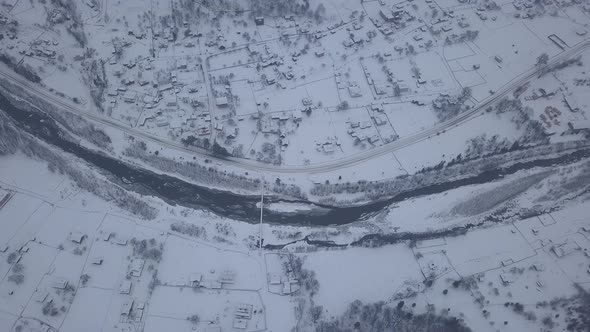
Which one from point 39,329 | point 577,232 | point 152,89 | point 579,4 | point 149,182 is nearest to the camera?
point 39,329

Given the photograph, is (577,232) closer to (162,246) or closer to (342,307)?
(342,307)

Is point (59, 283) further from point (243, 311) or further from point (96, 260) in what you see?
point (243, 311)

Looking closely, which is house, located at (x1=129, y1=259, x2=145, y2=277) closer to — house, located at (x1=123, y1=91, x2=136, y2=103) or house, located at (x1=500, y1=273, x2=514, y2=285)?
house, located at (x1=123, y1=91, x2=136, y2=103)

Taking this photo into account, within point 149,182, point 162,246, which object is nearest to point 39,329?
point 162,246

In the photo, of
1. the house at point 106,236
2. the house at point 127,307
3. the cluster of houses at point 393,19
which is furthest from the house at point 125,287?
the cluster of houses at point 393,19

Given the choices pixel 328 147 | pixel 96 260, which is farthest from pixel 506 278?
pixel 96 260

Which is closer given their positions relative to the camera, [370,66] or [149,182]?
[149,182]
